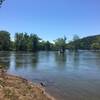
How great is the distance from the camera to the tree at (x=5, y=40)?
498 feet

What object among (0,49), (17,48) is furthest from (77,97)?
(17,48)

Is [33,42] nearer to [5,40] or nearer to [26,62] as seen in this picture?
[5,40]

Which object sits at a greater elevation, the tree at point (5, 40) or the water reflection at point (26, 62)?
the tree at point (5, 40)

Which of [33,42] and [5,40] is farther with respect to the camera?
[33,42]

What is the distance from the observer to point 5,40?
506ft

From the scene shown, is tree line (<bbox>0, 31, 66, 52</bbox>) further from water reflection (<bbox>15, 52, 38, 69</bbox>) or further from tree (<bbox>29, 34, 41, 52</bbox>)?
water reflection (<bbox>15, 52, 38, 69</bbox>)

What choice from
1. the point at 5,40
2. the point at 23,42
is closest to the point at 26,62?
the point at 5,40

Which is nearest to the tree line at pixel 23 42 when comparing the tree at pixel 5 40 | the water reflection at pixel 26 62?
the tree at pixel 5 40

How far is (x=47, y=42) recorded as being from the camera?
19988 centimetres

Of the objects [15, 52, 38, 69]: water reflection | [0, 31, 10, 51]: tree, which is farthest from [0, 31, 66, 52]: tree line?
[15, 52, 38, 69]: water reflection

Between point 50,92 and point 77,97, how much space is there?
8.01ft

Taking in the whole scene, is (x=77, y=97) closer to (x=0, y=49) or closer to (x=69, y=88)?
(x=69, y=88)

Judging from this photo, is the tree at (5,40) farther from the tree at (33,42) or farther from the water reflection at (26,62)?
the water reflection at (26,62)

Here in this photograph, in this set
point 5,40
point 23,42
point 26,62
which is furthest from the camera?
point 23,42
